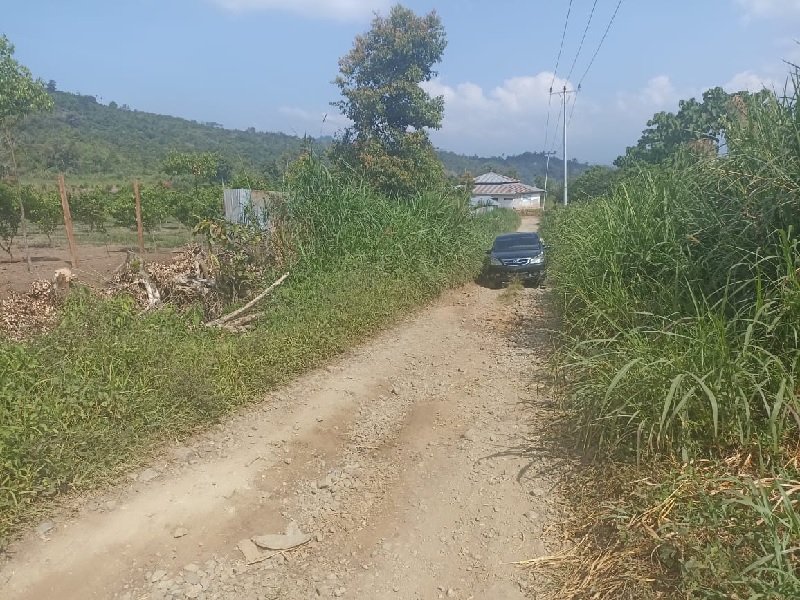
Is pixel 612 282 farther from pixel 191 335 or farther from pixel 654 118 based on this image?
pixel 654 118

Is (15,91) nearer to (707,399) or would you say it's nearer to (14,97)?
(14,97)

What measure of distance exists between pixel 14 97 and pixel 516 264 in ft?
36.8

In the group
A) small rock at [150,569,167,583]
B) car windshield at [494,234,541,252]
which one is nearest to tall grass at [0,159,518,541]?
small rock at [150,569,167,583]

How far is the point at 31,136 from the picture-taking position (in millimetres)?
38125

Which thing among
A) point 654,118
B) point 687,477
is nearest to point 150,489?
point 687,477

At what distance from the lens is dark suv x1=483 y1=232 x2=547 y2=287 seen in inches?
488

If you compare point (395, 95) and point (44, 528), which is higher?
point (395, 95)

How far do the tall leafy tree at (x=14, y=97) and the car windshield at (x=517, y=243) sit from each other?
10326mm

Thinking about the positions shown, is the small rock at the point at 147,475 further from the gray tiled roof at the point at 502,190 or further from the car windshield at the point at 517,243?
the gray tiled roof at the point at 502,190

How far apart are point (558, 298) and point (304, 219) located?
4.23 metres

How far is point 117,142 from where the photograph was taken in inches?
1941

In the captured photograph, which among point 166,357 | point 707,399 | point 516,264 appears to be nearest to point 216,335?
point 166,357

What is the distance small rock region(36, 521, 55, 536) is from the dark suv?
10.2 m

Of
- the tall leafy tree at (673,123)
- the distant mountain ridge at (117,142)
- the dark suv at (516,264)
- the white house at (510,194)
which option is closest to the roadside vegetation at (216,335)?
the dark suv at (516,264)
